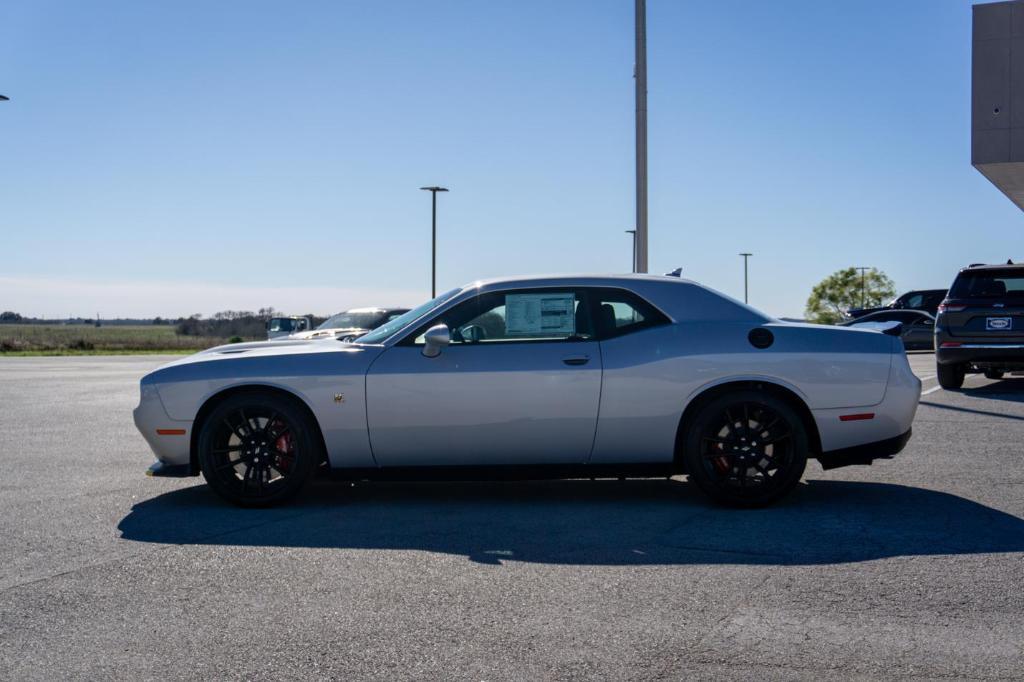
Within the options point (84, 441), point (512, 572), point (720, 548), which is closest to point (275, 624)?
point (512, 572)

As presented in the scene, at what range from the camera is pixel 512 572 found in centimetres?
491

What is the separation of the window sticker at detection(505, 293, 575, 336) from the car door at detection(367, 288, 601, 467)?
0.10 meters

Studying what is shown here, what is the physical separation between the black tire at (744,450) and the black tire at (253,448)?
2445mm

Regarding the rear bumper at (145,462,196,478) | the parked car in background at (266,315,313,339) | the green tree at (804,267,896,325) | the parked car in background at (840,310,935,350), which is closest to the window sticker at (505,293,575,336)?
the rear bumper at (145,462,196,478)

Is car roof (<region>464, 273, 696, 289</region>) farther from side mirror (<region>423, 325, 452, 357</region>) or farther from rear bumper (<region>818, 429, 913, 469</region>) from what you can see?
rear bumper (<region>818, 429, 913, 469</region>)

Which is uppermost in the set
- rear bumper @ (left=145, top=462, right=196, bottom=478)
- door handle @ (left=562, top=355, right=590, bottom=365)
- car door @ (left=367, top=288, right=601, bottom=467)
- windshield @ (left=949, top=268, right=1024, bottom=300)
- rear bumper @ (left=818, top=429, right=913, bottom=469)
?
windshield @ (left=949, top=268, right=1024, bottom=300)

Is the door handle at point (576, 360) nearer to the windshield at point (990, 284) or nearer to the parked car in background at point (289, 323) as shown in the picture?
the windshield at point (990, 284)

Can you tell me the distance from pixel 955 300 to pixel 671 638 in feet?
40.2

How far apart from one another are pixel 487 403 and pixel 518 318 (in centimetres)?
63

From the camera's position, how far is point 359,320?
1973cm

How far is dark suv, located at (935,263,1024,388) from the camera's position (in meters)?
14.1

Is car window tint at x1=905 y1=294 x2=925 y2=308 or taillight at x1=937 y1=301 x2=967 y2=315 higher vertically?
car window tint at x1=905 y1=294 x2=925 y2=308

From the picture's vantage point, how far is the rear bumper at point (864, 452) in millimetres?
6520

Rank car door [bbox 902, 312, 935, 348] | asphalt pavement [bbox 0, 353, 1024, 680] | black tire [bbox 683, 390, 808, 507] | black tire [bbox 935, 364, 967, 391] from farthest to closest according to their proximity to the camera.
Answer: car door [bbox 902, 312, 935, 348]
black tire [bbox 935, 364, 967, 391]
black tire [bbox 683, 390, 808, 507]
asphalt pavement [bbox 0, 353, 1024, 680]
